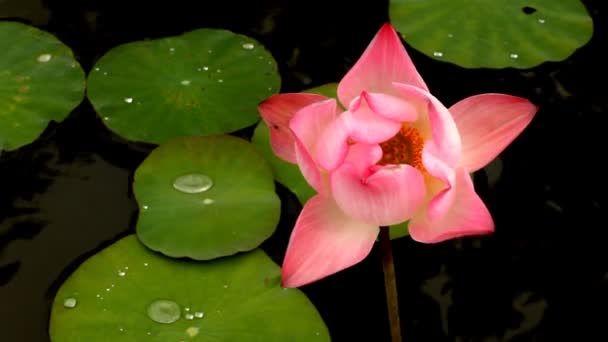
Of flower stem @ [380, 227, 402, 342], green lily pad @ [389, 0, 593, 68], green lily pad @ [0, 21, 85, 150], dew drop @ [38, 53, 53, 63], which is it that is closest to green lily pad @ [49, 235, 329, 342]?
flower stem @ [380, 227, 402, 342]

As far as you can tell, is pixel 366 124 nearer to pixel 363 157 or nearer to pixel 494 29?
pixel 363 157

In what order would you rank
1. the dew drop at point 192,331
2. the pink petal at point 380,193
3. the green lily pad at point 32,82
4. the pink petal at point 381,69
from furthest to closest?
the green lily pad at point 32,82
the dew drop at point 192,331
the pink petal at point 381,69
the pink petal at point 380,193

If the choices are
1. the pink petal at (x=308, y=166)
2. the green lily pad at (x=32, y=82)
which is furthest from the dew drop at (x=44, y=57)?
the pink petal at (x=308, y=166)

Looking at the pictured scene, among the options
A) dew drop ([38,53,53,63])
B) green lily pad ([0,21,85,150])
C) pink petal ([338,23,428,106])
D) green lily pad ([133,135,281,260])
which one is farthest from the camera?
dew drop ([38,53,53,63])

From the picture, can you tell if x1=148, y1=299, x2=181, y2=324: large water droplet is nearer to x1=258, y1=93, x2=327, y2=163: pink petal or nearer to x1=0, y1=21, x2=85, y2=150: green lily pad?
x1=258, y1=93, x2=327, y2=163: pink petal

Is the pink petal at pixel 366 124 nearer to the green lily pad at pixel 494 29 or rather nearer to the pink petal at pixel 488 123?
the pink petal at pixel 488 123

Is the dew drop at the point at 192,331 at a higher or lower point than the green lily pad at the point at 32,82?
lower

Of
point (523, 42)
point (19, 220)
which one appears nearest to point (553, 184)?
point (523, 42)
